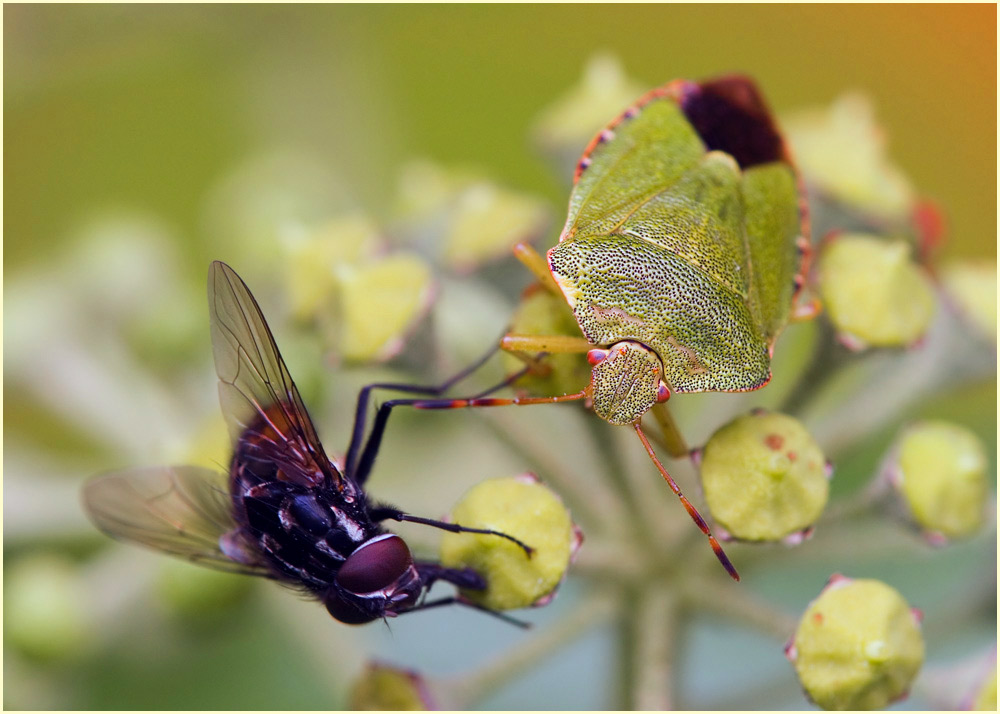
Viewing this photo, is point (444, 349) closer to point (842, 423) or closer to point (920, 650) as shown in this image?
point (842, 423)

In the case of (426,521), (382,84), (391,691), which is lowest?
(391,691)

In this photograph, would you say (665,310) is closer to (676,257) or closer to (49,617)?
(676,257)

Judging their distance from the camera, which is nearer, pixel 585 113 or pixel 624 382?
pixel 624 382

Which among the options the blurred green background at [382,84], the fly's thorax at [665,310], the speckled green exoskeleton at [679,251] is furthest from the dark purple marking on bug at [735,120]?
the blurred green background at [382,84]

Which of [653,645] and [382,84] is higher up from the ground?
[382,84]

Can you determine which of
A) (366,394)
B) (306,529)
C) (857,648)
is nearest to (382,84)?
(366,394)

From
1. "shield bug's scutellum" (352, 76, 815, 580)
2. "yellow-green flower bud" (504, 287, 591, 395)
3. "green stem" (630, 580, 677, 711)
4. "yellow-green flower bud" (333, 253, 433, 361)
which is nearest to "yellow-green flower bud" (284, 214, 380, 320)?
"yellow-green flower bud" (333, 253, 433, 361)

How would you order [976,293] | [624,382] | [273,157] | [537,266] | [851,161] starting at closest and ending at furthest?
1. [624,382]
2. [537,266]
3. [976,293]
4. [851,161]
5. [273,157]

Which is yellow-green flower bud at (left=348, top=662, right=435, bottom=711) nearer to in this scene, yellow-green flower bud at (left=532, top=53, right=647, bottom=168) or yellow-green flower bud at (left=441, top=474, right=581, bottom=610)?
yellow-green flower bud at (left=441, top=474, right=581, bottom=610)
